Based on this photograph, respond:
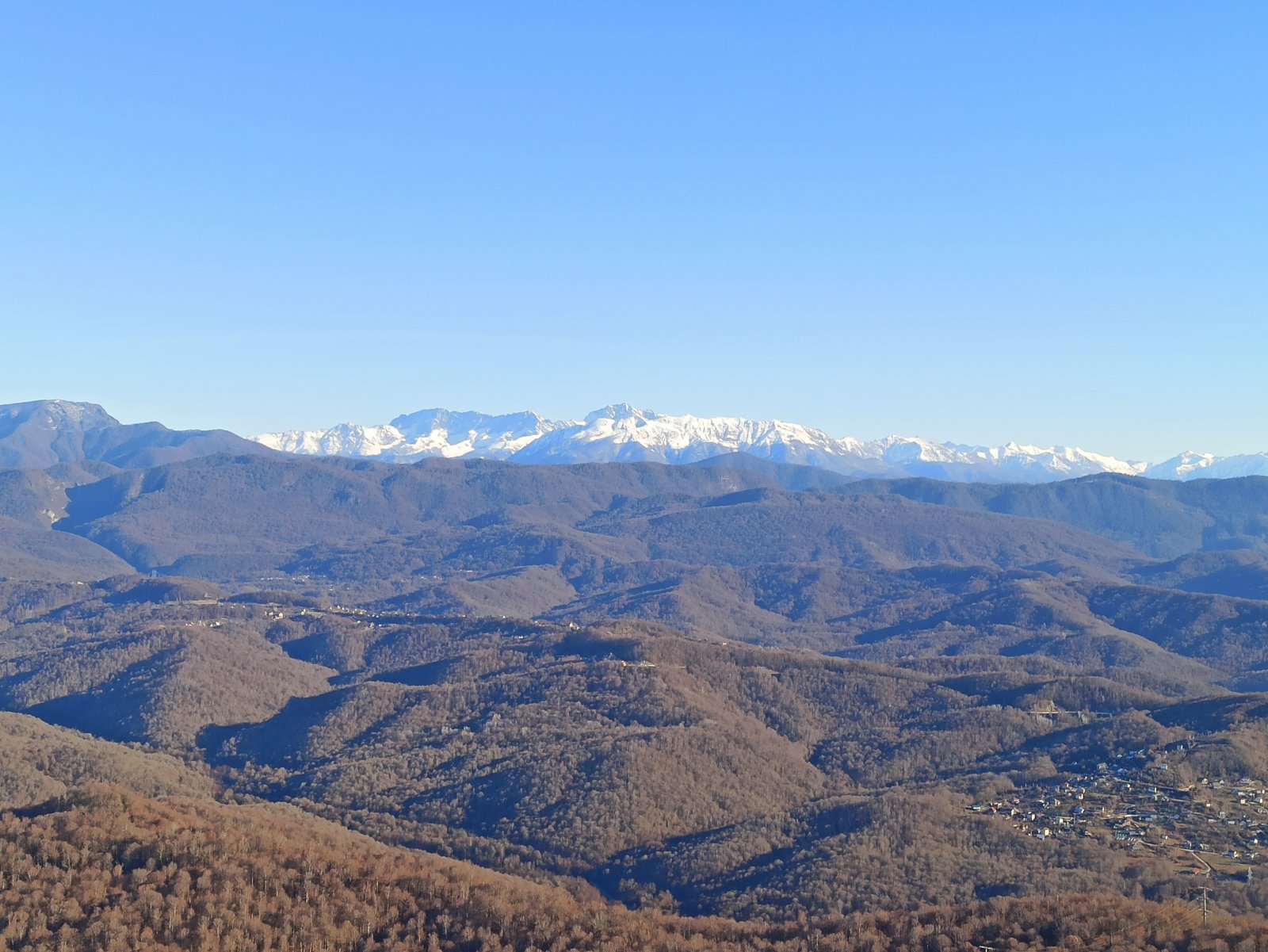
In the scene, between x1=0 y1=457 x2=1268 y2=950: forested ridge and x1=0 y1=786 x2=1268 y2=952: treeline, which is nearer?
x1=0 y1=786 x2=1268 y2=952: treeline

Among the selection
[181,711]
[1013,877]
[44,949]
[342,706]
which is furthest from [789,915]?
[181,711]

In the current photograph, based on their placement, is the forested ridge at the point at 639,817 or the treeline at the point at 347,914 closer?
the treeline at the point at 347,914

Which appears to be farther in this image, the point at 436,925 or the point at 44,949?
the point at 436,925

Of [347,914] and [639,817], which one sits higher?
[347,914]

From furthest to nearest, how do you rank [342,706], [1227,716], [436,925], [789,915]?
[342,706] < [1227,716] < [789,915] < [436,925]

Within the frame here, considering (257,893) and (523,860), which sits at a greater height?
(257,893)

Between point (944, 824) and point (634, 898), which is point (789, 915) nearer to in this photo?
point (634, 898)

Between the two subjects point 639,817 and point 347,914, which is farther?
point 639,817

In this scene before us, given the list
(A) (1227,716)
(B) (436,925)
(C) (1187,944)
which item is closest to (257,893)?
(B) (436,925)

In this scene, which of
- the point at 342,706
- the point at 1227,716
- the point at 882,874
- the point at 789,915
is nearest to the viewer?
the point at 789,915

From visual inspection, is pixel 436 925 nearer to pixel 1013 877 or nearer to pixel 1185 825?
pixel 1013 877
